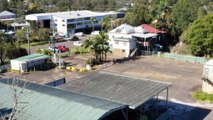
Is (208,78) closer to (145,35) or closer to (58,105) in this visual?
(58,105)

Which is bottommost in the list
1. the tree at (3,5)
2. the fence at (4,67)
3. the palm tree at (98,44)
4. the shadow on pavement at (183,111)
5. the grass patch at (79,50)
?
the shadow on pavement at (183,111)

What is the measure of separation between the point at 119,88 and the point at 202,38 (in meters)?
20.8

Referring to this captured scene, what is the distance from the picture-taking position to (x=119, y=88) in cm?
2083

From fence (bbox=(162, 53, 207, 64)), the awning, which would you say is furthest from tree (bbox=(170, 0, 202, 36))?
fence (bbox=(162, 53, 207, 64))

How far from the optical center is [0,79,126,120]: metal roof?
15.0 meters

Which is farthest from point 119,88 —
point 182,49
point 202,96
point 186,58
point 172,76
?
point 182,49

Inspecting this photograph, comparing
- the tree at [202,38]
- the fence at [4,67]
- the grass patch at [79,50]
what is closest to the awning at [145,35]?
the tree at [202,38]

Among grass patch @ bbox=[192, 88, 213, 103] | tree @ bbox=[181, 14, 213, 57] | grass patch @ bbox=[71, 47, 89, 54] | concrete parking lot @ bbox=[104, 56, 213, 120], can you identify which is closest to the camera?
concrete parking lot @ bbox=[104, 56, 213, 120]

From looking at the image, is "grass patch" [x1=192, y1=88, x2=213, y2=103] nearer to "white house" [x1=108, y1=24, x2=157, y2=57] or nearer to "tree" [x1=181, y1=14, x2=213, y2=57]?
"tree" [x1=181, y1=14, x2=213, y2=57]

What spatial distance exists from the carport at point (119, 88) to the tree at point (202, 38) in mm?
18203

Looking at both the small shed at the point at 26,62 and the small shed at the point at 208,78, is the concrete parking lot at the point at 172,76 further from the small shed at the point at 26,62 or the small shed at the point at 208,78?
the small shed at the point at 208,78

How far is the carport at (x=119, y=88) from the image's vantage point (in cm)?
1872

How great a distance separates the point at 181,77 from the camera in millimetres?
31359

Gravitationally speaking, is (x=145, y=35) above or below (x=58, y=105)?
above
